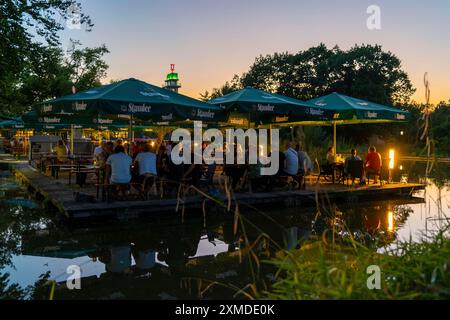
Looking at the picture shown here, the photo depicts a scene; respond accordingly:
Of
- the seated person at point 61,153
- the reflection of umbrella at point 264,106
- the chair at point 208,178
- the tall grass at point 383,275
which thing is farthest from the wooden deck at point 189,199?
the tall grass at point 383,275

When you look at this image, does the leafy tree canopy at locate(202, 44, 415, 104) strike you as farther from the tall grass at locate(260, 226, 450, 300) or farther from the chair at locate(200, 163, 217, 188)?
the tall grass at locate(260, 226, 450, 300)

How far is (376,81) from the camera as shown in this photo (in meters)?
41.3

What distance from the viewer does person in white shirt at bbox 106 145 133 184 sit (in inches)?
364

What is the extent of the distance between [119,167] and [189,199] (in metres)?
1.87

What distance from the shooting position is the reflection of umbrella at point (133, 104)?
9.09 metres

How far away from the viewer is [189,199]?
10.2 metres

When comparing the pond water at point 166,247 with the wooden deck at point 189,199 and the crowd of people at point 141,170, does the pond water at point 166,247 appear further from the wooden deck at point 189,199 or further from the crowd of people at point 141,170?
the crowd of people at point 141,170

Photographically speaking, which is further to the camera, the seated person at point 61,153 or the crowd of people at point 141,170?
the seated person at point 61,153

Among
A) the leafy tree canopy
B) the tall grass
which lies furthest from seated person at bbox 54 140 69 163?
the leafy tree canopy

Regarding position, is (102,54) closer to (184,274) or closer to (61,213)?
(61,213)

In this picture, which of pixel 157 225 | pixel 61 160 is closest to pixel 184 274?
pixel 157 225

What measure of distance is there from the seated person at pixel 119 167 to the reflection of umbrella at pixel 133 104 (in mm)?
905

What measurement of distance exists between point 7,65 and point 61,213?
10158 mm

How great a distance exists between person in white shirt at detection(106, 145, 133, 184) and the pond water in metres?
0.99
